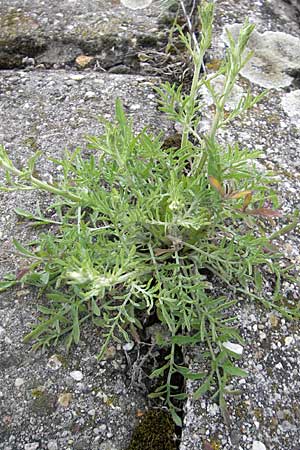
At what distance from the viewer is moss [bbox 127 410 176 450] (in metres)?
1.17

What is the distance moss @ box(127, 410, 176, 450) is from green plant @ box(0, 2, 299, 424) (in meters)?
0.03

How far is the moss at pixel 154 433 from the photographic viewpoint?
117cm

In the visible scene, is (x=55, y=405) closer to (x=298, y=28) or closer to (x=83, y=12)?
(x=83, y=12)

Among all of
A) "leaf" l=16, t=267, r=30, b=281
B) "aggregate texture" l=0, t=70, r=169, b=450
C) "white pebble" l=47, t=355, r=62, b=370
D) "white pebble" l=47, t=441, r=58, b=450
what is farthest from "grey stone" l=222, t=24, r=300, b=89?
"white pebble" l=47, t=441, r=58, b=450

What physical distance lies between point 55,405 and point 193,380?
0.96 ft

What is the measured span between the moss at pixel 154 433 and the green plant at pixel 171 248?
0.10 ft

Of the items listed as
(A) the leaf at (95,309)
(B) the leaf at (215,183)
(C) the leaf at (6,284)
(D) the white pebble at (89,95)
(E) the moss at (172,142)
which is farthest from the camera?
(D) the white pebble at (89,95)

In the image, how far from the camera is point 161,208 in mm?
1308

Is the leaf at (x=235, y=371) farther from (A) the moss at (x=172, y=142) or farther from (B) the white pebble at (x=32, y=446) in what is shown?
(A) the moss at (x=172, y=142)

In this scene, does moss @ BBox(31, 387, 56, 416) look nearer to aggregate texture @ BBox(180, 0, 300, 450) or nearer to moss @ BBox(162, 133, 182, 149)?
aggregate texture @ BBox(180, 0, 300, 450)

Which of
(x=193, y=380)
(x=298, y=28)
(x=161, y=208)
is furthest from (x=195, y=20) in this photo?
(x=193, y=380)

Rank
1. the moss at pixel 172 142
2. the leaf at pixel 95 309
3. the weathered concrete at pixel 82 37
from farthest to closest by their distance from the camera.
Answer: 1. the weathered concrete at pixel 82 37
2. the moss at pixel 172 142
3. the leaf at pixel 95 309

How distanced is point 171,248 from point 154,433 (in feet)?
1.29

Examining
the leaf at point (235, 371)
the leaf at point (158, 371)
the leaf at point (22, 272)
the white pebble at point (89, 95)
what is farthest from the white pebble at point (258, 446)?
the white pebble at point (89, 95)
